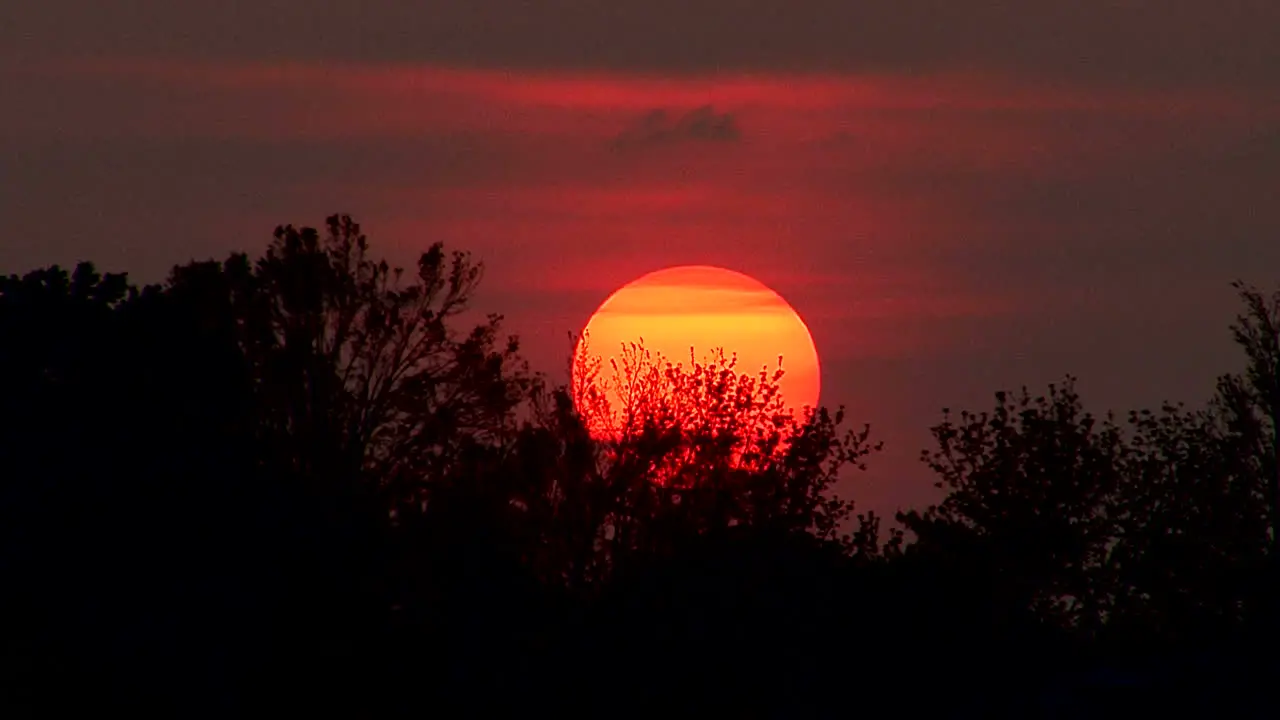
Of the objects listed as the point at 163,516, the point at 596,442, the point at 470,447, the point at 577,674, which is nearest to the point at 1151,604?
the point at 596,442

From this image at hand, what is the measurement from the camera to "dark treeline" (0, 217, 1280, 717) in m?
42.8

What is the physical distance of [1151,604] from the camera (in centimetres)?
7119

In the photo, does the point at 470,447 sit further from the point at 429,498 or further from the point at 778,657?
the point at 778,657

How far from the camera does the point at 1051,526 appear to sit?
2904 inches

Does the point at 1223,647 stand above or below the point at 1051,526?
below

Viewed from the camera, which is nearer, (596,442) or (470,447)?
(470,447)

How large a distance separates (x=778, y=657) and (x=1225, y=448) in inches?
1082

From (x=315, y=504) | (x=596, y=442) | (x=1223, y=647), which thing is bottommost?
(x=1223, y=647)

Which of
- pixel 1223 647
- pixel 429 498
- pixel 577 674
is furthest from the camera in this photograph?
pixel 429 498

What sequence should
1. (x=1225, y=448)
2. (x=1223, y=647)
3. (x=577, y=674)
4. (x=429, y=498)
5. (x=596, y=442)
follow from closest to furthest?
(x=1223, y=647) → (x=577, y=674) → (x=429, y=498) → (x=596, y=442) → (x=1225, y=448)

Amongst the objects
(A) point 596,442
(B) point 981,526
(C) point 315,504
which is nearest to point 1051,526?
(B) point 981,526

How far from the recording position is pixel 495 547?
58.1 meters

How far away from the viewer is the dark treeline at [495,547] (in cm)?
4275

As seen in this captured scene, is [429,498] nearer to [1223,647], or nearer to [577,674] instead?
[577,674]
